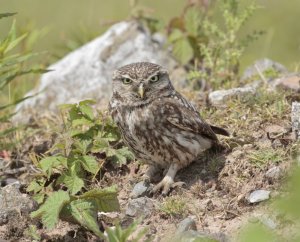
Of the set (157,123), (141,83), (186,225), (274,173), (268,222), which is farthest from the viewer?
(141,83)

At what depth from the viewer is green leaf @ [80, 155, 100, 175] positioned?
606cm

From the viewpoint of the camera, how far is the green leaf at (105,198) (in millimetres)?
5402

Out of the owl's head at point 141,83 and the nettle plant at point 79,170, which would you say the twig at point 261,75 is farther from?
the nettle plant at point 79,170

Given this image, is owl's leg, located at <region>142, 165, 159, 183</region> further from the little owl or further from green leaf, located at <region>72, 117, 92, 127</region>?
green leaf, located at <region>72, 117, 92, 127</region>

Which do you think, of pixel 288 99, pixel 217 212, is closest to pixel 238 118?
pixel 288 99

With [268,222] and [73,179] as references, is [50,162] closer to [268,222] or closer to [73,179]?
[73,179]

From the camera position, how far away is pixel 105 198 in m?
5.44

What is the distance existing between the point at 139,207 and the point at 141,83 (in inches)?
43.2

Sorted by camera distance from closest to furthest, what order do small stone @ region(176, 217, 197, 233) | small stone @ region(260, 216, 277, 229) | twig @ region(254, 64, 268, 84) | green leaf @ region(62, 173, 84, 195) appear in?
small stone @ region(260, 216, 277, 229) < small stone @ region(176, 217, 197, 233) < green leaf @ region(62, 173, 84, 195) < twig @ region(254, 64, 268, 84)

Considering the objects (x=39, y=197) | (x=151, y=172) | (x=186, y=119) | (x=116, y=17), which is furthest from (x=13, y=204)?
(x=116, y=17)

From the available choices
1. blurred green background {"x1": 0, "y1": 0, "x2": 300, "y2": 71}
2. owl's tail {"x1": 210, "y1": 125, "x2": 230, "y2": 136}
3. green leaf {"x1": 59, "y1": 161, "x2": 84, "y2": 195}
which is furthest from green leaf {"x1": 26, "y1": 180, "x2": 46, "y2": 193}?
blurred green background {"x1": 0, "y1": 0, "x2": 300, "y2": 71}

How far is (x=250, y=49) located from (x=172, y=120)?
5.81m

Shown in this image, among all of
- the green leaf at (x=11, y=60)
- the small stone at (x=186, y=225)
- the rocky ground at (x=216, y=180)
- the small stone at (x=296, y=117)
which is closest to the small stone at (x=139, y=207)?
the rocky ground at (x=216, y=180)

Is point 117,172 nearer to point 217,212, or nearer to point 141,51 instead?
point 217,212
